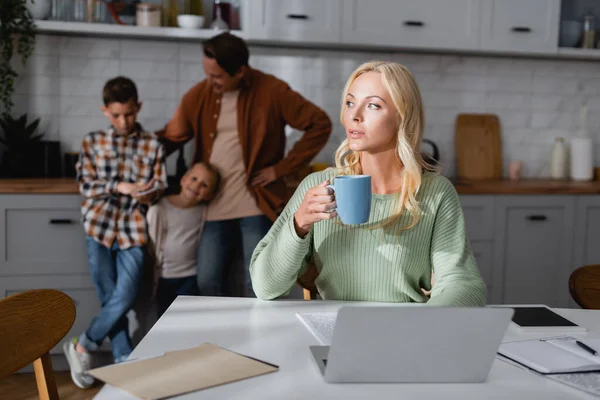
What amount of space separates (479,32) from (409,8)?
0.44 metres

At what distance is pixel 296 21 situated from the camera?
12.8ft

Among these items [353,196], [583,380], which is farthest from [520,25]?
[583,380]

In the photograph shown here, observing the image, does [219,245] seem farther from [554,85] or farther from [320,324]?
[554,85]

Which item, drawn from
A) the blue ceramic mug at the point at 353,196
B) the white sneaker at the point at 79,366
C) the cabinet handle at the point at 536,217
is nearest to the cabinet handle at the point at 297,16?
the cabinet handle at the point at 536,217

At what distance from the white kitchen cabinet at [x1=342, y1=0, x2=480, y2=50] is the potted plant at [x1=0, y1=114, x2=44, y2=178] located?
5.64ft

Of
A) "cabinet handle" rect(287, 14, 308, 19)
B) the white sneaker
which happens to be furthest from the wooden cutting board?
the white sneaker

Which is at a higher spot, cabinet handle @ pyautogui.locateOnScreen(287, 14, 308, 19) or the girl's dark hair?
cabinet handle @ pyautogui.locateOnScreen(287, 14, 308, 19)

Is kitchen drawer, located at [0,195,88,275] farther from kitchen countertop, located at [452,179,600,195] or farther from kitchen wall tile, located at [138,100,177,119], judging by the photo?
kitchen countertop, located at [452,179,600,195]

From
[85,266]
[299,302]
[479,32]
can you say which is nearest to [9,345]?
[299,302]

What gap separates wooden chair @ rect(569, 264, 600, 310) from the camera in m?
1.99

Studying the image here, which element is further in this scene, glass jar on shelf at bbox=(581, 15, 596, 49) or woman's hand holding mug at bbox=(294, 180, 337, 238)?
glass jar on shelf at bbox=(581, 15, 596, 49)

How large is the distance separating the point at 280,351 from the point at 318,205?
368mm

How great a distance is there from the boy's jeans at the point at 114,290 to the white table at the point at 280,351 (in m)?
1.65

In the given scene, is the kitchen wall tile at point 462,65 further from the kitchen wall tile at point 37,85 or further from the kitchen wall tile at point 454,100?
the kitchen wall tile at point 37,85
